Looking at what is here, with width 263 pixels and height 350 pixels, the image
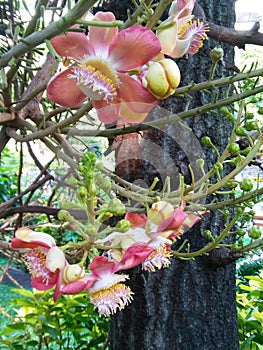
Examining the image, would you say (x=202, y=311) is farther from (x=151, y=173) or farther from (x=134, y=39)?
(x=134, y=39)

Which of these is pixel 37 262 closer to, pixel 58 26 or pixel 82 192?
pixel 82 192

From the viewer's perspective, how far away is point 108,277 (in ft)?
1.30

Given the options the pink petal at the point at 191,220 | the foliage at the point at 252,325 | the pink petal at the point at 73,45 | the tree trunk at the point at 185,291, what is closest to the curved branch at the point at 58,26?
the pink petal at the point at 73,45

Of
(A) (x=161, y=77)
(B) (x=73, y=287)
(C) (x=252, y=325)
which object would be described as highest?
(C) (x=252, y=325)

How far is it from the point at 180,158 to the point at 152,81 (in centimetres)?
62

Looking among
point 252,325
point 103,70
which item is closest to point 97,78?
Answer: point 103,70

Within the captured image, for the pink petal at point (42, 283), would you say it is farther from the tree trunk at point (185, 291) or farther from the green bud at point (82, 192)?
the tree trunk at point (185, 291)

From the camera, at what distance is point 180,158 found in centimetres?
96

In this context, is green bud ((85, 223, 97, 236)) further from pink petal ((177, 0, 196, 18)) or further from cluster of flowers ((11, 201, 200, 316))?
pink petal ((177, 0, 196, 18))

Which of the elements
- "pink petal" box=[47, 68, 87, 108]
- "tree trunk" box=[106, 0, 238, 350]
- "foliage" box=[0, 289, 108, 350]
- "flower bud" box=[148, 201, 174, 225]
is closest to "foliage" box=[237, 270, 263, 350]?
"tree trunk" box=[106, 0, 238, 350]

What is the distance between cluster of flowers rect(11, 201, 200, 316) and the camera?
378mm

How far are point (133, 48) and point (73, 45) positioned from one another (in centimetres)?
5

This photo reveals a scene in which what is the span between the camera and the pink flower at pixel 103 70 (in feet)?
1.13

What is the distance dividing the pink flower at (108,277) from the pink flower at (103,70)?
0.35 feet
